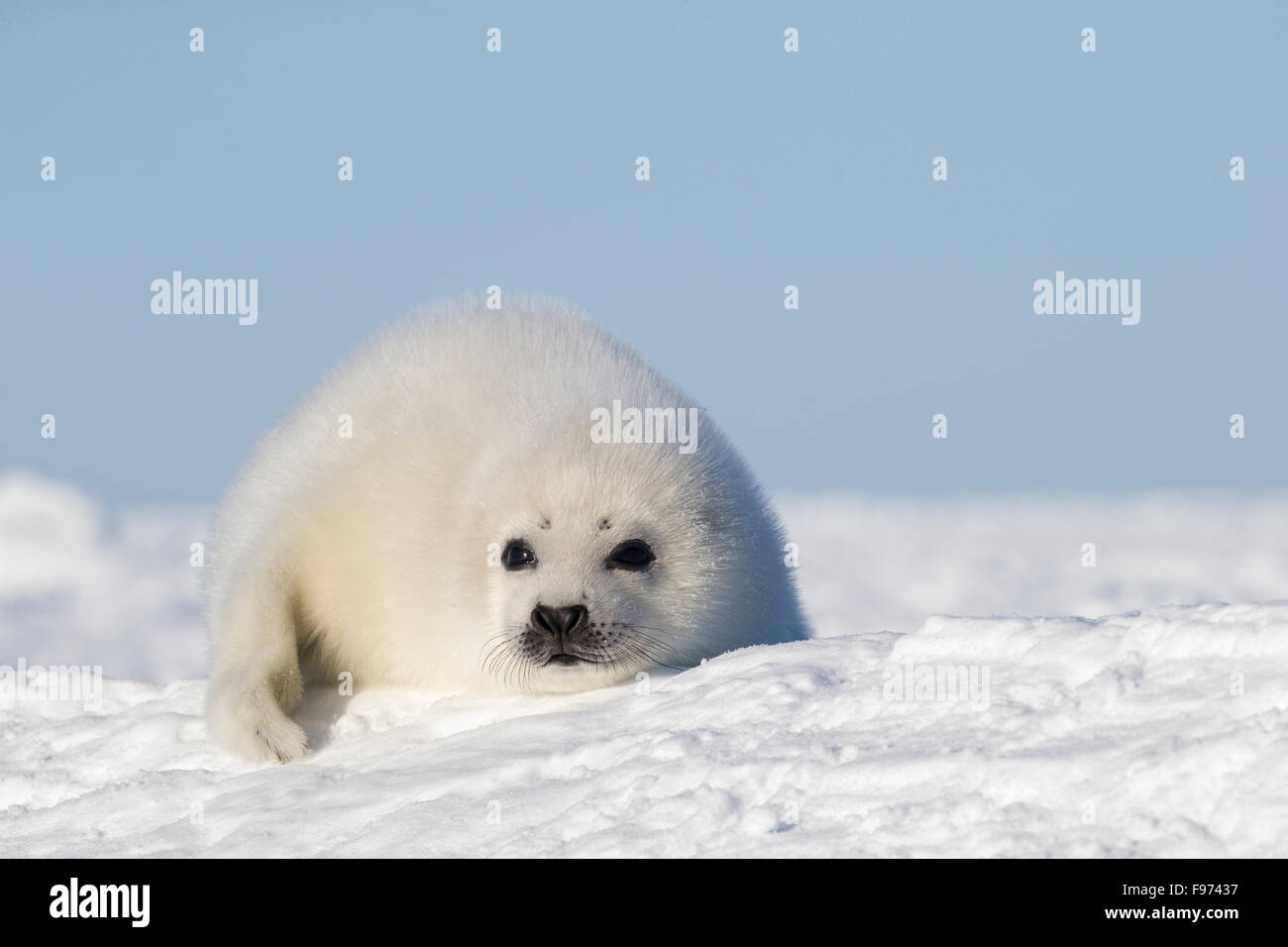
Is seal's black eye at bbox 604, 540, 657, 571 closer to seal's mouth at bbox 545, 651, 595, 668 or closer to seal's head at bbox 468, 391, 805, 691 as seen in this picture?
seal's head at bbox 468, 391, 805, 691

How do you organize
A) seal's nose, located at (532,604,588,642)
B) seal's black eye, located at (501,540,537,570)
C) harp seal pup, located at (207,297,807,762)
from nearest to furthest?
seal's nose, located at (532,604,588,642) → harp seal pup, located at (207,297,807,762) → seal's black eye, located at (501,540,537,570)

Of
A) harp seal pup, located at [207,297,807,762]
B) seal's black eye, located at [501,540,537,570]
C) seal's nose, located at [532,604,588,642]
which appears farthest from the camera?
seal's black eye, located at [501,540,537,570]

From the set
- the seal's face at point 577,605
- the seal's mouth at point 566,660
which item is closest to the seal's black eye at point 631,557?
the seal's face at point 577,605

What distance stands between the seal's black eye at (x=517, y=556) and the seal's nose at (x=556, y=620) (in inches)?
11.2

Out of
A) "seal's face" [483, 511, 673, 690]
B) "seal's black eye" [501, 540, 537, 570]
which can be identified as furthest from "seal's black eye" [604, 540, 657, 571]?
"seal's black eye" [501, 540, 537, 570]

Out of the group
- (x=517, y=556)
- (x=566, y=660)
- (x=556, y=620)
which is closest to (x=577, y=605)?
(x=556, y=620)

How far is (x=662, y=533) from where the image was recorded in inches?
229

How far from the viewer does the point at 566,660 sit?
5430 millimetres

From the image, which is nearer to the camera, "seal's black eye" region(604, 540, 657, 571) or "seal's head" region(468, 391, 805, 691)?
"seal's head" region(468, 391, 805, 691)

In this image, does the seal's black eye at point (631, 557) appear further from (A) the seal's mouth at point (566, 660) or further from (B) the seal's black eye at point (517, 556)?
(A) the seal's mouth at point (566, 660)

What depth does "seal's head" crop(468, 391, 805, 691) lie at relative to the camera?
546 cm

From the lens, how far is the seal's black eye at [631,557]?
571 cm

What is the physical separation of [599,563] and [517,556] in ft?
1.10
